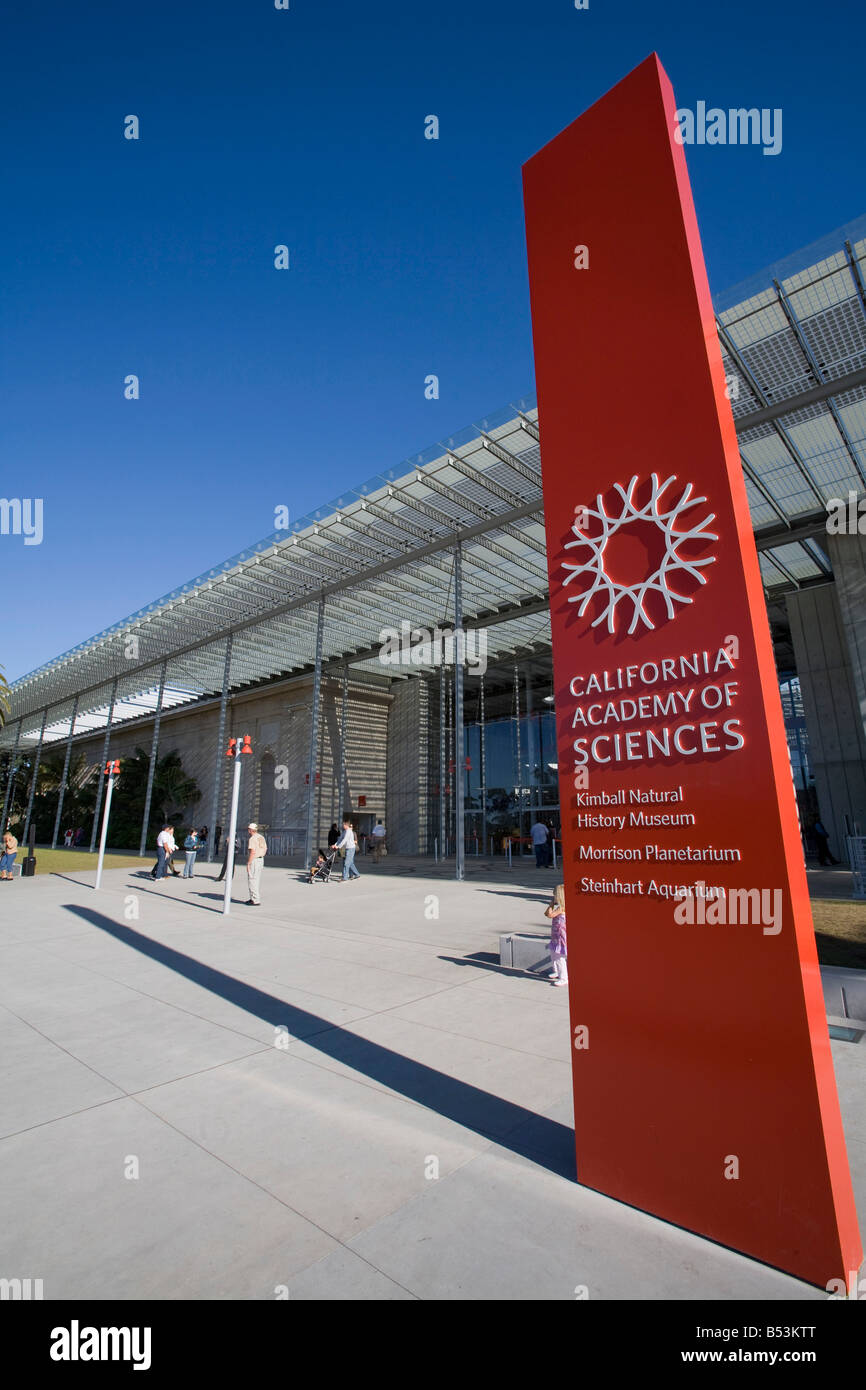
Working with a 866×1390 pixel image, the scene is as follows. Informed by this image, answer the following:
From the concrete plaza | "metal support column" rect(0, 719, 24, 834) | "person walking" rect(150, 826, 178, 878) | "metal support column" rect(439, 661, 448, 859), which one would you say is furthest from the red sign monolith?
"metal support column" rect(0, 719, 24, 834)

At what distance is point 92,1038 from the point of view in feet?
18.0

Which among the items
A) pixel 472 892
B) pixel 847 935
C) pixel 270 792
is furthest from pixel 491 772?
pixel 847 935

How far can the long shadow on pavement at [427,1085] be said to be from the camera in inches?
141

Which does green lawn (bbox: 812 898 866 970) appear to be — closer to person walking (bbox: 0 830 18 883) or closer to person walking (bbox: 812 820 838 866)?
person walking (bbox: 812 820 838 866)

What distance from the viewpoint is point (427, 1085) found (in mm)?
4387

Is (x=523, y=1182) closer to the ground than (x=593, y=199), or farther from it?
closer to the ground

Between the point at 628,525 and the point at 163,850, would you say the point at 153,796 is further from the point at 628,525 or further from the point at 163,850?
the point at 628,525

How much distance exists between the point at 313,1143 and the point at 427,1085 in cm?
101

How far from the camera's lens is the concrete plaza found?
2.57 meters

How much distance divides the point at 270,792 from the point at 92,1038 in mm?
28493

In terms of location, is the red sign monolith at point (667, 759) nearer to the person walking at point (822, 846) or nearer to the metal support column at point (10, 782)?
the person walking at point (822, 846)

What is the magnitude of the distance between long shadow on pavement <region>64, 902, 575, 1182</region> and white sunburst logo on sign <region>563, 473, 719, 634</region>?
290cm
